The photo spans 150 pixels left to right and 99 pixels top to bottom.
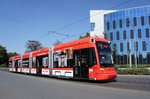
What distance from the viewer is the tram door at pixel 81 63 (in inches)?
853

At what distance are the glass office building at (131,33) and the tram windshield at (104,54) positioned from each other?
48012mm

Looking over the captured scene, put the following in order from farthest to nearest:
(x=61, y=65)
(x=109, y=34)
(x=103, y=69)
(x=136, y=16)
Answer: (x=109, y=34) < (x=136, y=16) < (x=61, y=65) < (x=103, y=69)

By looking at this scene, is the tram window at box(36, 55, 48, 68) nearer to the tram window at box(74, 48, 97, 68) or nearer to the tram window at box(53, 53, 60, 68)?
the tram window at box(53, 53, 60, 68)

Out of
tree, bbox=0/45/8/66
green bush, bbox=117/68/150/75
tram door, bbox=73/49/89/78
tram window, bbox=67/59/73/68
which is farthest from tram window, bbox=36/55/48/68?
tree, bbox=0/45/8/66

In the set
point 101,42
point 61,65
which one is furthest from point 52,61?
point 101,42

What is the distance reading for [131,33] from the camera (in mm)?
73500

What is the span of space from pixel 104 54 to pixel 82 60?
2.04m

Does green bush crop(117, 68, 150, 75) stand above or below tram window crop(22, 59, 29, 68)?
below

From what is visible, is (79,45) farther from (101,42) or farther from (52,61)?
(52,61)

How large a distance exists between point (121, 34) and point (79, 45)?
53998mm

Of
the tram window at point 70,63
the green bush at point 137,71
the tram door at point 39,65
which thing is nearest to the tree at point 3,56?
the green bush at point 137,71

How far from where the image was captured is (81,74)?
2242 cm

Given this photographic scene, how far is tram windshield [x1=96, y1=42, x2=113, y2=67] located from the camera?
20.8 meters

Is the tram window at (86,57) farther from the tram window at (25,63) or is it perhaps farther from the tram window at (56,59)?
the tram window at (25,63)
